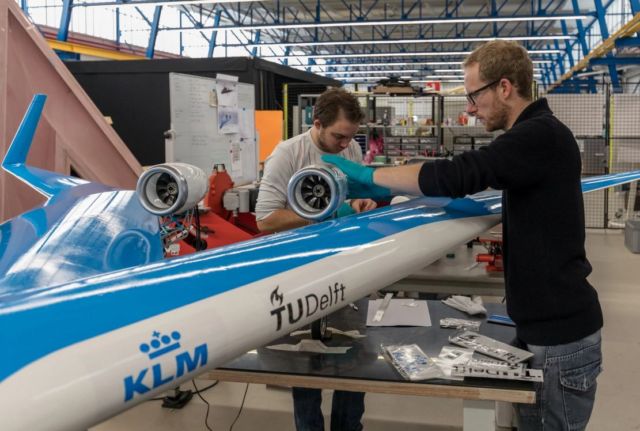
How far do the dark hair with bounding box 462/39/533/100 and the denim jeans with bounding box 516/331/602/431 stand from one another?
0.77 m

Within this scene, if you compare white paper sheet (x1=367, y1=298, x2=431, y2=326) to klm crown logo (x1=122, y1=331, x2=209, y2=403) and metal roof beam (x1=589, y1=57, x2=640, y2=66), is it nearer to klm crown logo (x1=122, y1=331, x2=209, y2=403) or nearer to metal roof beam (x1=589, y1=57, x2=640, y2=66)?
klm crown logo (x1=122, y1=331, x2=209, y2=403)

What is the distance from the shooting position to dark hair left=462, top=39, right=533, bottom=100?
72.2 inches

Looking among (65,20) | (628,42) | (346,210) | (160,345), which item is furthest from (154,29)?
(160,345)

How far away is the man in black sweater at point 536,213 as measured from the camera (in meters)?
1.72

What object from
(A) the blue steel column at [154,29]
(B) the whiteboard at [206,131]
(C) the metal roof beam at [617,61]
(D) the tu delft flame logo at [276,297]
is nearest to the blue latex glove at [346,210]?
(D) the tu delft flame logo at [276,297]

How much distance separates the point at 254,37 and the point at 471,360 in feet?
78.7

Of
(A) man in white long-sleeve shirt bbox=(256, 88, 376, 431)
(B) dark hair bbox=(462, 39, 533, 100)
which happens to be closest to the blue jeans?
(A) man in white long-sleeve shirt bbox=(256, 88, 376, 431)

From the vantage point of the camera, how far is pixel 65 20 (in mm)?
14742

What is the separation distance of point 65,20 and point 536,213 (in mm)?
15272

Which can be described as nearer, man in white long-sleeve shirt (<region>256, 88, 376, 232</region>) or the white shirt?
man in white long-sleeve shirt (<region>256, 88, 376, 232</region>)

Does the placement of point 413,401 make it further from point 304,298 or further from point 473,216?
point 304,298

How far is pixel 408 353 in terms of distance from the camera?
2.07 m

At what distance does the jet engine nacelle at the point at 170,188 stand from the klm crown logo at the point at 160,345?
109 cm

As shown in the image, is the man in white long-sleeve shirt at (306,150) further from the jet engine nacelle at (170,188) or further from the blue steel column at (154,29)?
the blue steel column at (154,29)
